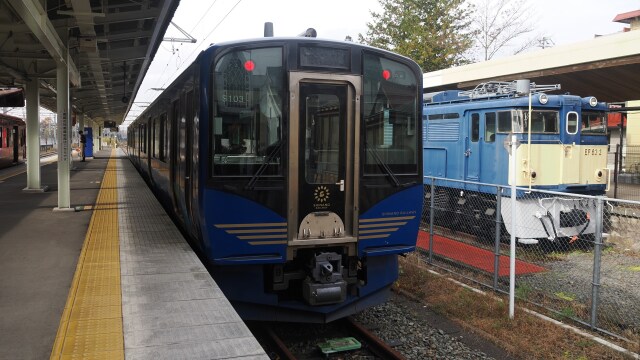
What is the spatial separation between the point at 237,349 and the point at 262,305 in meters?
1.66

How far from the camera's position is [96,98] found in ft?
84.4

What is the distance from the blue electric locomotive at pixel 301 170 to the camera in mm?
4961

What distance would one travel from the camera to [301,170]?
5145 mm

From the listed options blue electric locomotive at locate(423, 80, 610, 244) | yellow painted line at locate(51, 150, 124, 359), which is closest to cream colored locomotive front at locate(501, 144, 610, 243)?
blue electric locomotive at locate(423, 80, 610, 244)

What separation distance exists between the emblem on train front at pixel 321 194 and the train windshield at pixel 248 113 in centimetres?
44

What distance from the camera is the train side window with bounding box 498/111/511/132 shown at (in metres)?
10.1

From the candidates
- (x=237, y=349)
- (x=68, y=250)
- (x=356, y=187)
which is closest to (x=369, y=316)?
(x=356, y=187)

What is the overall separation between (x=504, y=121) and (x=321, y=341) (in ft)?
21.2

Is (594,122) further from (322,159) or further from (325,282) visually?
(325,282)

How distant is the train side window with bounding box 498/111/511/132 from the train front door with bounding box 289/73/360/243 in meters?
5.82

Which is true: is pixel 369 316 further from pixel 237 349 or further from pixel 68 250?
pixel 68 250

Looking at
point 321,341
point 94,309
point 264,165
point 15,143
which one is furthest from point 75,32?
point 15,143

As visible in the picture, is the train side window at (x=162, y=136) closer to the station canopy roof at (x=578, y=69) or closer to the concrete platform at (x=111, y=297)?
the concrete platform at (x=111, y=297)

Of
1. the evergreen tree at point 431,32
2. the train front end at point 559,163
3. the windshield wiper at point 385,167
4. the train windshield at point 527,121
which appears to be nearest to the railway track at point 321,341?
the windshield wiper at point 385,167
